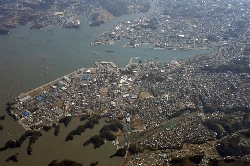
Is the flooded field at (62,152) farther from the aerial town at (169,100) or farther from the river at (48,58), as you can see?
the aerial town at (169,100)

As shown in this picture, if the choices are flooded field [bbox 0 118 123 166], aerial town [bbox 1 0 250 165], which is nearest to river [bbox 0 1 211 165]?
flooded field [bbox 0 118 123 166]

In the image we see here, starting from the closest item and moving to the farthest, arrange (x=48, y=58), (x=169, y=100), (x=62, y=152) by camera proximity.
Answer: (x=62, y=152)
(x=169, y=100)
(x=48, y=58)

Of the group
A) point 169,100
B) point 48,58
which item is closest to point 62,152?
point 169,100

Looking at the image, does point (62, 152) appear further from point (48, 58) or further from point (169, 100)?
point (48, 58)

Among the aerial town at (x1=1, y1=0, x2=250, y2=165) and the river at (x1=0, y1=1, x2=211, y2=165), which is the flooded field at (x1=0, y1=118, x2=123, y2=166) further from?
the aerial town at (x1=1, y1=0, x2=250, y2=165)

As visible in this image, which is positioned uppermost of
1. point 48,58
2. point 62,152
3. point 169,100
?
point 48,58

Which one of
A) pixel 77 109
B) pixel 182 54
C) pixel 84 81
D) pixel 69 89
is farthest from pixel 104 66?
pixel 182 54
